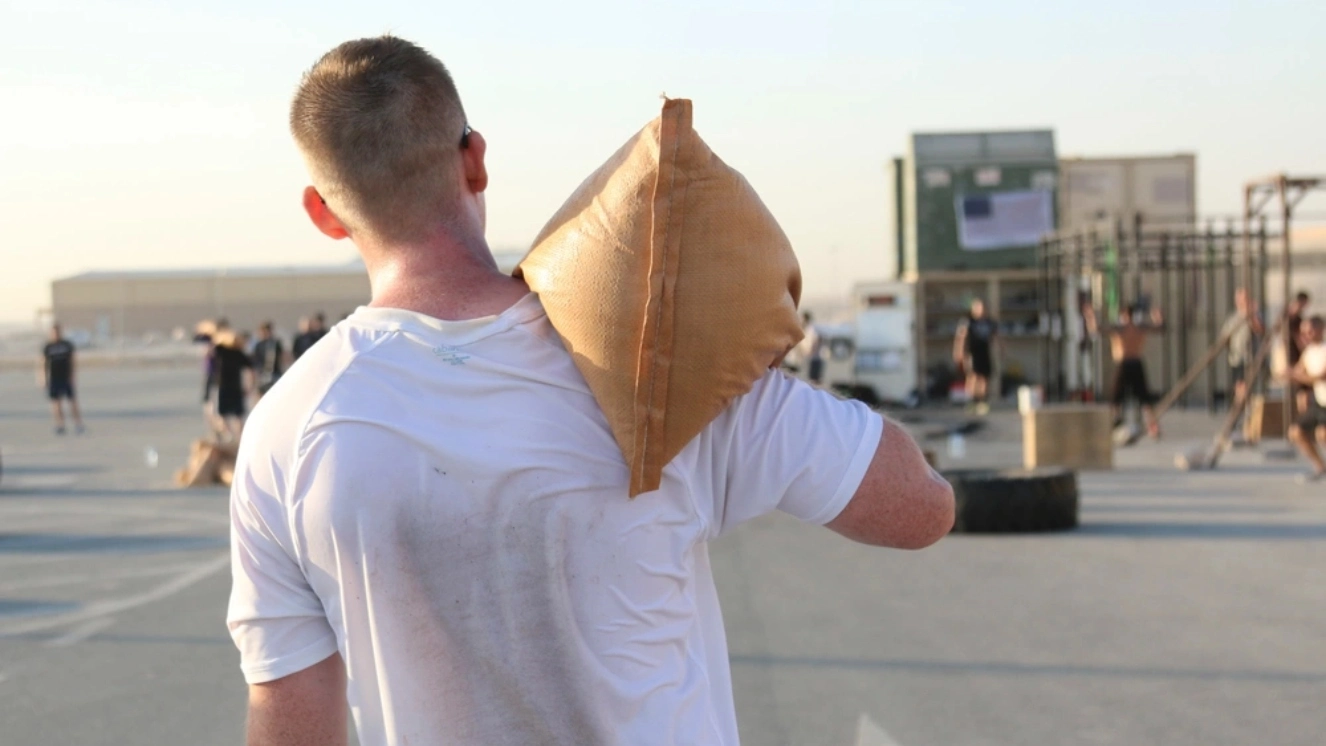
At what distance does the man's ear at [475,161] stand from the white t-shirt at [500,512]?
248mm

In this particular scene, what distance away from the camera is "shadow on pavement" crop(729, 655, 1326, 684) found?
21.6 ft

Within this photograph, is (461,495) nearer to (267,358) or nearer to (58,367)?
(267,358)

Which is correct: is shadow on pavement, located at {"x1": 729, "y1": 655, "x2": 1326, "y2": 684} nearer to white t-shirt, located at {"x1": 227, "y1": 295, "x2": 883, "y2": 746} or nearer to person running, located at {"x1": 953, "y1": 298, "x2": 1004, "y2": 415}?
white t-shirt, located at {"x1": 227, "y1": 295, "x2": 883, "y2": 746}

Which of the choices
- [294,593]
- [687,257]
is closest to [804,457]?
[687,257]

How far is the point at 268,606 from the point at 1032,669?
534cm

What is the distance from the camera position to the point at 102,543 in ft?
37.9

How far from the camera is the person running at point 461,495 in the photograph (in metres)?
2.00

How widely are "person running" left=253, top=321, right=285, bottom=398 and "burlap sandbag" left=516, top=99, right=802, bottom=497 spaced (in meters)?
21.4

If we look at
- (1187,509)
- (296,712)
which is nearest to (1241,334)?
(1187,509)

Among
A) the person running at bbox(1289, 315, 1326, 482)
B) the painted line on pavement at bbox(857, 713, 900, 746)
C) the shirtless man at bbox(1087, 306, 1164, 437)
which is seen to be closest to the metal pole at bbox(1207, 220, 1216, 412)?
the shirtless man at bbox(1087, 306, 1164, 437)

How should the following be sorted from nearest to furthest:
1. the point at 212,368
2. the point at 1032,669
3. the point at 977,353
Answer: the point at 1032,669 → the point at 212,368 → the point at 977,353

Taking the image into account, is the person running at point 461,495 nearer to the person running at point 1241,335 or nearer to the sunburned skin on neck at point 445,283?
the sunburned skin on neck at point 445,283

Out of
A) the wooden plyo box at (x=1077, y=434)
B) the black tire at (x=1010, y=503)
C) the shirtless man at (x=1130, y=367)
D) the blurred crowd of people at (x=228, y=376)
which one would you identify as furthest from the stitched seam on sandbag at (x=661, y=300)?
the shirtless man at (x=1130, y=367)

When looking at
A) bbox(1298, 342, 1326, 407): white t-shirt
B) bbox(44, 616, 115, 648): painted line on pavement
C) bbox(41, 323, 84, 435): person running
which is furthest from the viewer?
bbox(41, 323, 84, 435): person running
